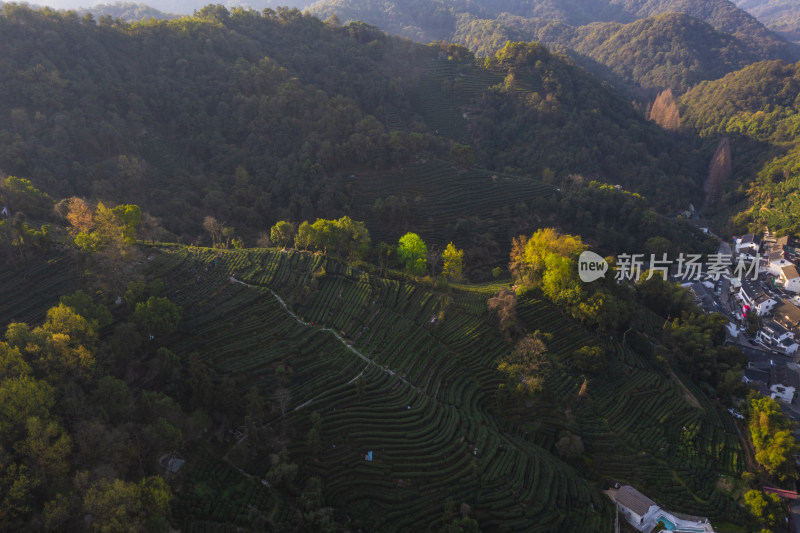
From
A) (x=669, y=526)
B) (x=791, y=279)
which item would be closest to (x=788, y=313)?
(x=791, y=279)

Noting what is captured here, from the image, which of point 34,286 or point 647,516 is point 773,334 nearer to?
point 647,516

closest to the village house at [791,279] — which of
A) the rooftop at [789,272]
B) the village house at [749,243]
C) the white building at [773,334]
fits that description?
the rooftop at [789,272]

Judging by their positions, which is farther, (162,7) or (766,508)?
(162,7)

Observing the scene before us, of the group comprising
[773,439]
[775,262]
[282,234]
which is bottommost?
[773,439]

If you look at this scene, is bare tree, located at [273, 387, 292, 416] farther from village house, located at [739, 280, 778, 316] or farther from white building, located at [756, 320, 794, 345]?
village house, located at [739, 280, 778, 316]

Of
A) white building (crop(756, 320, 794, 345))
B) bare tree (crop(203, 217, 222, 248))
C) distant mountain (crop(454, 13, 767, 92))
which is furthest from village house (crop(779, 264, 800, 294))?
distant mountain (crop(454, 13, 767, 92))

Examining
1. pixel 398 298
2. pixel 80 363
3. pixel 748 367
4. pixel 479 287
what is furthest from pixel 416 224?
pixel 80 363
